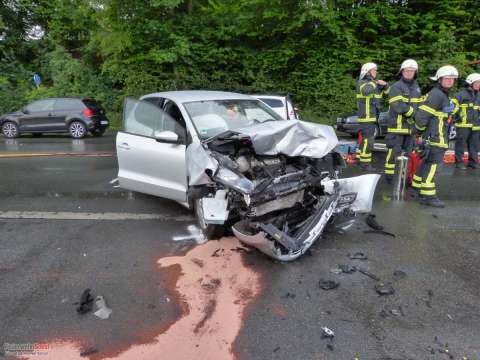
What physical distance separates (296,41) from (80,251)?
1447 centimetres

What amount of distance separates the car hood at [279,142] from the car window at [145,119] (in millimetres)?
1029

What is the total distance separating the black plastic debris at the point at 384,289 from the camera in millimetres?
3518

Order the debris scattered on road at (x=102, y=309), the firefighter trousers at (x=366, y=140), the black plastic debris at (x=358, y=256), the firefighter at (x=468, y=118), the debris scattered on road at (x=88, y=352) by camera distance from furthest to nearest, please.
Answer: the firefighter at (x=468, y=118) < the firefighter trousers at (x=366, y=140) < the black plastic debris at (x=358, y=256) < the debris scattered on road at (x=102, y=309) < the debris scattered on road at (x=88, y=352)

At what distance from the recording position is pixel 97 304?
3.42 m

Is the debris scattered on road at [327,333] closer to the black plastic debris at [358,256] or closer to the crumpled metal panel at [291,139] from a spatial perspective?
the black plastic debris at [358,256]

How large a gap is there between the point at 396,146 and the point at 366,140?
1.09 meters

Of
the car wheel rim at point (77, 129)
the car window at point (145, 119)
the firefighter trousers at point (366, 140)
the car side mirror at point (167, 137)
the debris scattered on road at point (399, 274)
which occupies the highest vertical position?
the car window at point (145, 119)

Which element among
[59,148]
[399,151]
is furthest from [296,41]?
[399,151]

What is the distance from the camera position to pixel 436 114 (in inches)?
235

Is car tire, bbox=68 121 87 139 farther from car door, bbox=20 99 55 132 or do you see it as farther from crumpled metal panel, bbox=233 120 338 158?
crumpled metal panel, bbox=233 120 338 158

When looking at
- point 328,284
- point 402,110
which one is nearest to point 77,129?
point 402,110

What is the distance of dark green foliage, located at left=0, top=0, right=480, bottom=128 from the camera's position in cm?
1606

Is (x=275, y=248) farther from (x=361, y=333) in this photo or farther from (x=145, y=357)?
(x=145, y=357)

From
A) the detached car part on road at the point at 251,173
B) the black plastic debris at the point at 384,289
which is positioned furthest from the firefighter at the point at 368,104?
the black plastic debris at the point at 384,289
